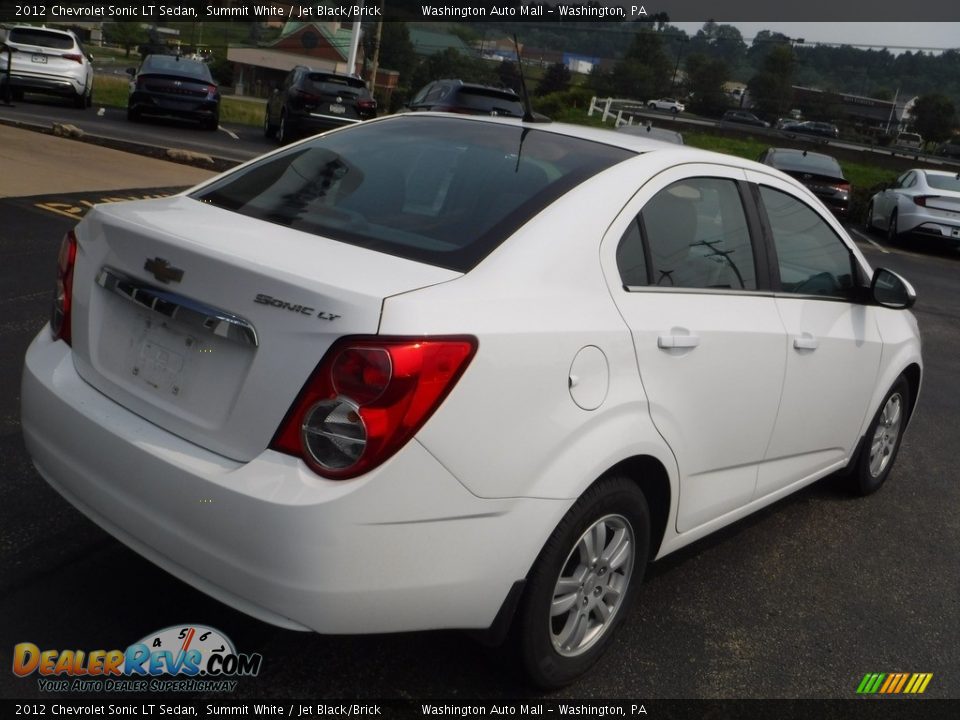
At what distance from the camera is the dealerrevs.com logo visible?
112 inches

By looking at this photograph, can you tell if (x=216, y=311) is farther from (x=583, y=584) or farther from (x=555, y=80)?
(x=555, y=80)

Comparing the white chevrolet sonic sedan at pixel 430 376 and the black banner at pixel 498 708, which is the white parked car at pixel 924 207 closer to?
the white chevrolet sonic sedan at pixel 430 376

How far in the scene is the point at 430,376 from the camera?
8.02ft

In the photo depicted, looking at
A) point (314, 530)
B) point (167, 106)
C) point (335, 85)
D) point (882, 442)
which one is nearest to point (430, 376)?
point (314, 530)

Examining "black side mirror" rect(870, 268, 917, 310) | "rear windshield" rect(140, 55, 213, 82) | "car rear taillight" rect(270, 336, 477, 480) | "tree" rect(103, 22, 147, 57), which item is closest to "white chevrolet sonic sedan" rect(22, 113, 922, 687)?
"car rear taillight" rect(270, 336, 477, 480)

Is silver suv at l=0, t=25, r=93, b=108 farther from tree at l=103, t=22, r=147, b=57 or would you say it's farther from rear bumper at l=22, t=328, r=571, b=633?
tree at l=103, t=22, r=147, b=57

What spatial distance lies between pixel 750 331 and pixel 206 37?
7799cm

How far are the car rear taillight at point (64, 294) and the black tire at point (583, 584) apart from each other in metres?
1.57

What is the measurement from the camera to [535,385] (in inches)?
105

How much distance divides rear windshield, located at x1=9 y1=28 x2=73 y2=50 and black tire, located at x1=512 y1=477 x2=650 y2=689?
72.8ft

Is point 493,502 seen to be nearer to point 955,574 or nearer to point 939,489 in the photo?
point 955,574

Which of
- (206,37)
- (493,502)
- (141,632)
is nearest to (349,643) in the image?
(141,632)

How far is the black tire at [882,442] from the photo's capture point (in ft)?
15.9

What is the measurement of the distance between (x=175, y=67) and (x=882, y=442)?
19625 mm
